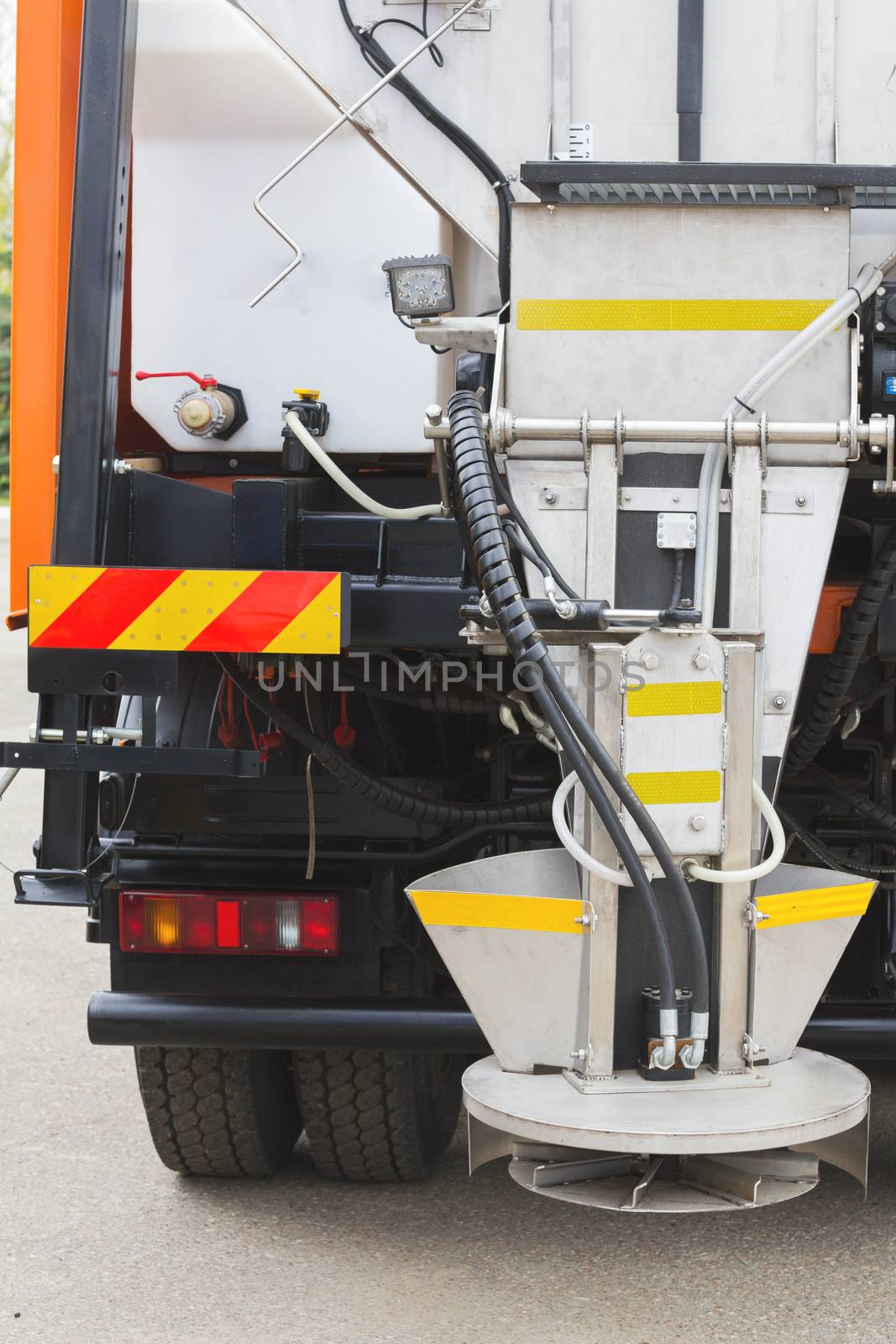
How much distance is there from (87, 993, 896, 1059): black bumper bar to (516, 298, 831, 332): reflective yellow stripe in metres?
1.23

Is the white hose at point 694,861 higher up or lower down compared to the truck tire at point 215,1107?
higher up

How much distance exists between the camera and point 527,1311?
2713mm

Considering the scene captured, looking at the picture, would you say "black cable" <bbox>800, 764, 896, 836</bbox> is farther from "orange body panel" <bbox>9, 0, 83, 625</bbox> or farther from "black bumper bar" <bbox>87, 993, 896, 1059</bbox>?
"orange body panel" <bbox>9, 0, 83, 625</bbox>

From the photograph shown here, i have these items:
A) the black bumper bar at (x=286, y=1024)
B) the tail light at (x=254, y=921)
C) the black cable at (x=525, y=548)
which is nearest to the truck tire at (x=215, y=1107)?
the black bumper bar at (x=286, y=1024)

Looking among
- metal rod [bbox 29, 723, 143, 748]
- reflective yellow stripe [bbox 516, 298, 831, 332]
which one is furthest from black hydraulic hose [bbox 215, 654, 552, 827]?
reflective yellow stripe [bbox 516, 298, 831, 332]

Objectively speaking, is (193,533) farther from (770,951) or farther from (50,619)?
(770,951)

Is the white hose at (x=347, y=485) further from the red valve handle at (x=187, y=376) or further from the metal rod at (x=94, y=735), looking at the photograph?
the metal rod at (x=94, y=735)

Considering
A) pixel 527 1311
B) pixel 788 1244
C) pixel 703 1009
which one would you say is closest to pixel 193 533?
pixel 703 1009

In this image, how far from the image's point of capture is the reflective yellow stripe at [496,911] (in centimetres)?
231

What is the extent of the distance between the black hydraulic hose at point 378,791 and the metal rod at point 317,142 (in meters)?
0.71

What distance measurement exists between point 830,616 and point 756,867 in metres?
0.58

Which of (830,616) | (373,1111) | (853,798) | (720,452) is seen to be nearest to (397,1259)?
(373,1111)

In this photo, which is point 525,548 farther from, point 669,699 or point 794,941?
point 794,941

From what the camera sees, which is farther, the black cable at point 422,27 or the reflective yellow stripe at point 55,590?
→ the black cable at point 422,27
